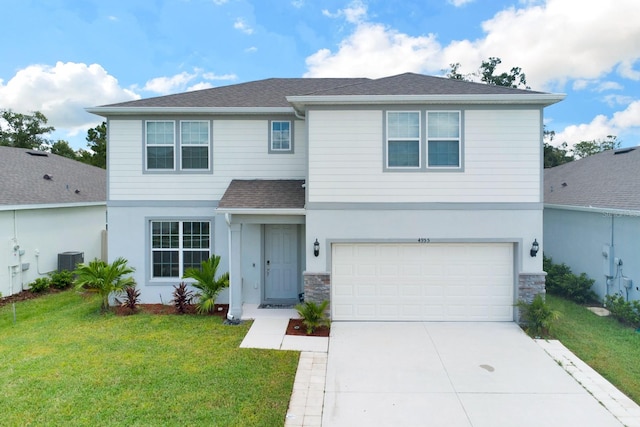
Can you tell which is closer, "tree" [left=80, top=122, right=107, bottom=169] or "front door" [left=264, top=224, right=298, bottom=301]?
"front door" [left=264, top=224, right=298, bottom=301]

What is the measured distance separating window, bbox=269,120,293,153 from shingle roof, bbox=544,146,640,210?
8.78 m

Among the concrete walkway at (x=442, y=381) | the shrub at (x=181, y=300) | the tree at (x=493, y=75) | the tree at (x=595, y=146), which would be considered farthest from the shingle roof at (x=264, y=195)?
the tree at (x=595, y=146)

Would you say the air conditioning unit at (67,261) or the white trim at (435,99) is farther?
the air conditioning unit at (67,261)

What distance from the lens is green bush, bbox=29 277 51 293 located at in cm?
1113

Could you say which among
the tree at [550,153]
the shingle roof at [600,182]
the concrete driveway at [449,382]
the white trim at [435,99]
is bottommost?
the concrete driveway at [449,382]

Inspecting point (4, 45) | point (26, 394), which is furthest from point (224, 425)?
point (4, 45)

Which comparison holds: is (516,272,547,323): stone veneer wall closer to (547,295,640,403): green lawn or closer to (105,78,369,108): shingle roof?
(547,295,640,403): green lawn

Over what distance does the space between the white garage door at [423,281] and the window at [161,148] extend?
5200mm

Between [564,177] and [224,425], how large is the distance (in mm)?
15736

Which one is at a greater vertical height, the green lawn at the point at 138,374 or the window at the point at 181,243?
the window at the point at 181,243

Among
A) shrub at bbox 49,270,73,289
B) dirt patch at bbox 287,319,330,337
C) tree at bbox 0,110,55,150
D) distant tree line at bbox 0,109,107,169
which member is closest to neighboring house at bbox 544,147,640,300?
dirt patch at bbox 287,319,330,337

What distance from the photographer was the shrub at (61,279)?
11609 millimetres

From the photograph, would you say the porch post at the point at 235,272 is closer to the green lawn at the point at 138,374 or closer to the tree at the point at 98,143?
the green lawn at the point at 138,374

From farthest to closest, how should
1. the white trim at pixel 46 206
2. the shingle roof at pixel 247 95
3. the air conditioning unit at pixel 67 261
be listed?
1. the air conditioning unit at pixel 67 261
2. the white trim at pixel 46 206
3. the shingle roof at pixel 247 95
